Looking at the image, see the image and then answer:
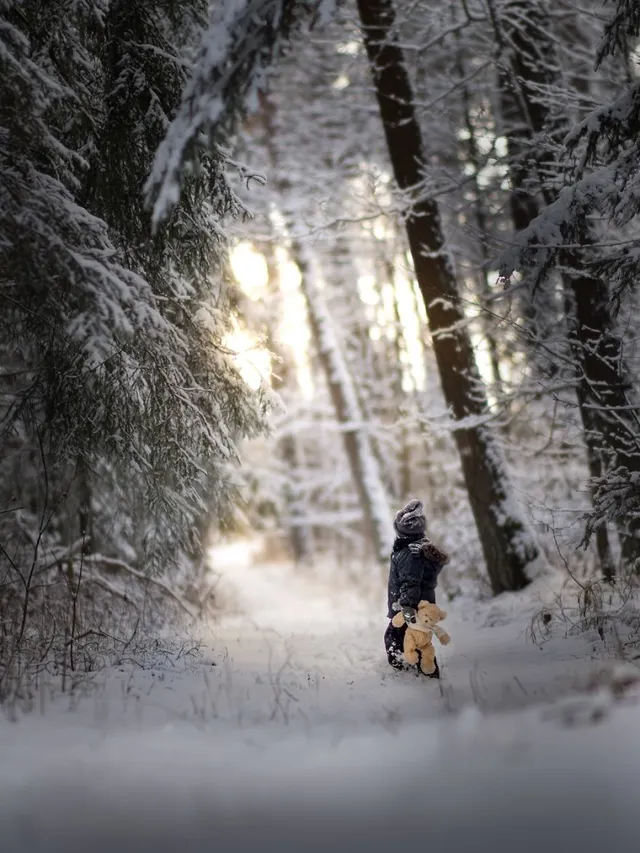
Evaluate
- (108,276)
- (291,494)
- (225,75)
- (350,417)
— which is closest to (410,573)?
(108,276)

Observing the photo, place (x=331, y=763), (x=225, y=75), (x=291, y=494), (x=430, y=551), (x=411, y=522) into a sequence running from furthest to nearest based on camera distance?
1. (x=291, y=494)
2. (x=411, y=522)
3. (x=430, y=551)
4. (x=225, y=75)
5. (x=331, y=763)

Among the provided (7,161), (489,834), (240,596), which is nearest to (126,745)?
(489,834)

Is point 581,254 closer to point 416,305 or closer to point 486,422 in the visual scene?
point 486,422

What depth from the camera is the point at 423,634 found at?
17.8 feet

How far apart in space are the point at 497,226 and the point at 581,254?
7190 millimetres

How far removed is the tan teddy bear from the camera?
17.8 feet

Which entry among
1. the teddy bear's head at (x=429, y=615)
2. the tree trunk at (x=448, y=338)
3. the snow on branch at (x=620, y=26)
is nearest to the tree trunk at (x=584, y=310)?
the tree trunk at (x=448, y=338)

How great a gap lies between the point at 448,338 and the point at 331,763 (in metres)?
6.48

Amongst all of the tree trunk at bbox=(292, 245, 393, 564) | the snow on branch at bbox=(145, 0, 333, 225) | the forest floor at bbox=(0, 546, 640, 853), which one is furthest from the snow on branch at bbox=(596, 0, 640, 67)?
the tree trunk at bbox=(292, 245, 393, 564)

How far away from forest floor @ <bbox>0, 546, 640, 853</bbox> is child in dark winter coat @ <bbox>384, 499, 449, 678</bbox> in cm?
54

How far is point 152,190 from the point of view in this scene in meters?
4.73

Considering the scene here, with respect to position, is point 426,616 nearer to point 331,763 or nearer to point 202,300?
point 331,763

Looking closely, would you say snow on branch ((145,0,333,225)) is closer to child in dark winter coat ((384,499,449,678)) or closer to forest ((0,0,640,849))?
forest ((0,0,640,849))

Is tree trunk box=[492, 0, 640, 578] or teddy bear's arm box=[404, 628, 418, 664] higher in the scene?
tree trunk box=[492, 0, 640, 578]
